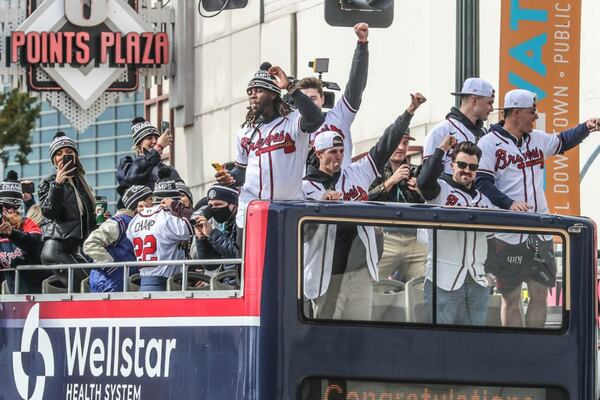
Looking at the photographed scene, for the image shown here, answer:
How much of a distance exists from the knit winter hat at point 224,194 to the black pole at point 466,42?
9.91 feet

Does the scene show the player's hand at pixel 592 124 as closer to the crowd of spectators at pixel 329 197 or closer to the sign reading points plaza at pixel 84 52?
the crowd of spectators at pixel 329 197

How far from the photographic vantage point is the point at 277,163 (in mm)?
12703

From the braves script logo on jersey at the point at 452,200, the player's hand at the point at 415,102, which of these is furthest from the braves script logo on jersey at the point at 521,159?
the player's hand at the point at 415,102

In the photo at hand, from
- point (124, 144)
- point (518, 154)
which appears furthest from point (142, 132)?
point (124, 144)

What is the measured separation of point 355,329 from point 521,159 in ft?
9.52

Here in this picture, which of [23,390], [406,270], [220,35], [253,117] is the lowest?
[23,390]

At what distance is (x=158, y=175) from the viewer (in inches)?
650

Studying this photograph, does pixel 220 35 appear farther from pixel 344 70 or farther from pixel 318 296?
pixel 318 296

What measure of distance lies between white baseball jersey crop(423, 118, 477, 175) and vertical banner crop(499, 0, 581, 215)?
6749 millimetres

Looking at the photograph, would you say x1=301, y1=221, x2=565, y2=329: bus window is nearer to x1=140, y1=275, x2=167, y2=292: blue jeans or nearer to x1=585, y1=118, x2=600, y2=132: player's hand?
x1=140, y1=275, x2=167, y2=292: blue jeans

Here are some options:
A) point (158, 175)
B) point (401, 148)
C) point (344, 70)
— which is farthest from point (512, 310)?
point (344, 70)

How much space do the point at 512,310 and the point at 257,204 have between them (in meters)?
1.82

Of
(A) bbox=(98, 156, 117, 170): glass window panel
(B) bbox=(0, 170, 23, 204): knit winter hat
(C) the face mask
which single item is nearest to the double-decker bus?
(C) the face mask

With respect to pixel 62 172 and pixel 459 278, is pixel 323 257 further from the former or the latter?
pixel 62 172
